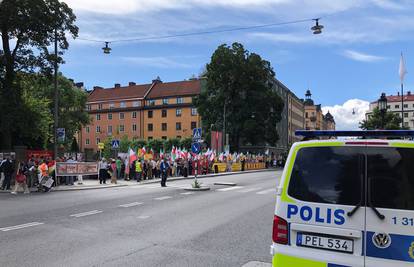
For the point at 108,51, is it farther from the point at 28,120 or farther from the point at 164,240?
the point at 164,240

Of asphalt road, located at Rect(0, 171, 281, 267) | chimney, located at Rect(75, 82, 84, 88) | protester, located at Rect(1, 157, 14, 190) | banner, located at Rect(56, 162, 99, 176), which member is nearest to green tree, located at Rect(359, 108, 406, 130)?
banner, located at Rect(56, 162, 99, 176)

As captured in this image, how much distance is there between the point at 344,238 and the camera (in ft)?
14.6

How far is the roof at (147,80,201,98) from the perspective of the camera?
101188 mm

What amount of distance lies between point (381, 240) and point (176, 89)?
100526 mm

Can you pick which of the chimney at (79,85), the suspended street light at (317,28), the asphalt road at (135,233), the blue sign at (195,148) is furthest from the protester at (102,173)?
the chimney at (79,85)

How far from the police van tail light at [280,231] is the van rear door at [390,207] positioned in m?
0.83

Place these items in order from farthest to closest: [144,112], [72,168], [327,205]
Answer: [144,112] < [72,168] < [327,205]

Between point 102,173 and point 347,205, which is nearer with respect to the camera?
point 347,205

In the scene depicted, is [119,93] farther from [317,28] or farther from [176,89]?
[317,28]

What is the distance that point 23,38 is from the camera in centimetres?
3167

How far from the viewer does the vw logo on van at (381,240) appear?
4.25m

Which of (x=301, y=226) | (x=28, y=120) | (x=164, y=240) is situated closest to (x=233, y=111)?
(x=28, y=120)

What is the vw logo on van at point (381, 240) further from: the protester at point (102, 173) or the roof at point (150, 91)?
the roof at point (150, 91)

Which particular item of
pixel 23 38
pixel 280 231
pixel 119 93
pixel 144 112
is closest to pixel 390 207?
pixel 280 231
